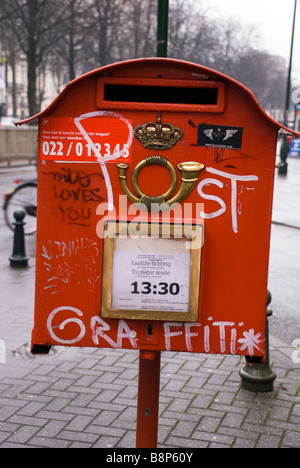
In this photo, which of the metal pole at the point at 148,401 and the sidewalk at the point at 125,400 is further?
the sidewalk at the point at 125,400

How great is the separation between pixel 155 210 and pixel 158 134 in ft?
1.01

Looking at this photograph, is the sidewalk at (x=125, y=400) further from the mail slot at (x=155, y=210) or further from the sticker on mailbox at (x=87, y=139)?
the sticker on mailbox at (x=87, y=139)

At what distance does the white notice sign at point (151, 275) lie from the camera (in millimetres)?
2609

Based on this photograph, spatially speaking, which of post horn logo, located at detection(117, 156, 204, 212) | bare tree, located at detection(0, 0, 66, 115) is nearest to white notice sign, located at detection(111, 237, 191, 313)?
post horn logo, located at detection(117, 156, 204, 212)

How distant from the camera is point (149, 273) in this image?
265cm

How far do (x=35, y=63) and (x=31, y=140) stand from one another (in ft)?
13.9

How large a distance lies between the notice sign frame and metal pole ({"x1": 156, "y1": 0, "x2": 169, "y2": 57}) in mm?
3874

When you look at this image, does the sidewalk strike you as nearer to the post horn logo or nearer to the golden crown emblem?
the post horn logo

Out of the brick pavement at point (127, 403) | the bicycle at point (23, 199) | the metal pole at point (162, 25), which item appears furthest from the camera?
the bicycle at point (23, 199)

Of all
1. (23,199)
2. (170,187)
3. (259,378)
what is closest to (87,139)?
(170,187)

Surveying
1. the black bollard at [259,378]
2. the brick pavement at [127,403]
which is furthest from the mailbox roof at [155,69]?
the black bollard at [259,378]
